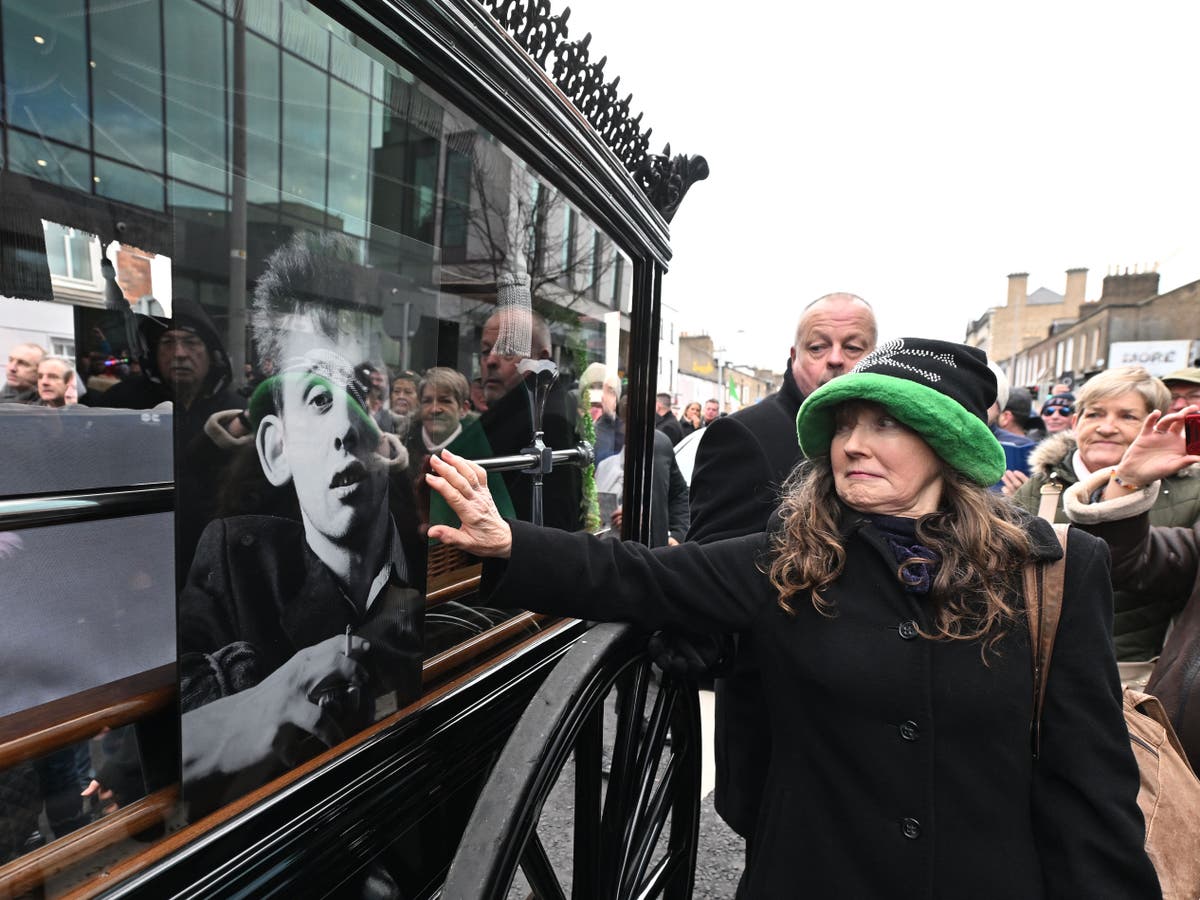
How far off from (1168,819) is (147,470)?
7.52 ft

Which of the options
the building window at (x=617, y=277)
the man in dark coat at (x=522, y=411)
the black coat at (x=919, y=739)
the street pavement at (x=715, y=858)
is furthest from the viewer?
the street pavement at (x=715, y=858)

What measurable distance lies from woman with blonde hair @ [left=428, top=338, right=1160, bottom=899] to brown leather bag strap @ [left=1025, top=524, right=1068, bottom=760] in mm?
17

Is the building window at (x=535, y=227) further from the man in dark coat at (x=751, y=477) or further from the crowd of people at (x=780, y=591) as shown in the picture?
the man in dark coat at (x=751, y=477)

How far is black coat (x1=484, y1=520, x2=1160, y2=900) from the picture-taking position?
48.7 inches

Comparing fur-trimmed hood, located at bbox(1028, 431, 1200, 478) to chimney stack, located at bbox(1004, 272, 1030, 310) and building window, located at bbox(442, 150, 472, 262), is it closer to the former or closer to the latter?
building window, located at bbox(442, 150, 472, 262)

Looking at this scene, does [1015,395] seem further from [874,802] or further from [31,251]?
[31,251]

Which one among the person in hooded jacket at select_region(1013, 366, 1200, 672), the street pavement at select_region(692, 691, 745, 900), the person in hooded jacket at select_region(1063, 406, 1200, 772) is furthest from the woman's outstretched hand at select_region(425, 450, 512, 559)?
the person in hooded jacket at select_region(1013, 366, 1200, 672)

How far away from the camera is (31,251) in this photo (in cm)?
101

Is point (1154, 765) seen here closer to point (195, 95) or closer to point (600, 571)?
point (600, 571)

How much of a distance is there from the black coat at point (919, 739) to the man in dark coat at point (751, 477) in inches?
11.3

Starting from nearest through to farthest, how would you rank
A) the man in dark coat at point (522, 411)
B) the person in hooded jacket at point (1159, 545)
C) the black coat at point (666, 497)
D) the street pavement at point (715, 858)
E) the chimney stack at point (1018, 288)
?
the man in dark coat at point (522, 411), the person in hooded jacket at point (1159, 545), the street pavement at point (715, 858), the black coat at point (666, 497), the chimney stack at point (1018, 288)

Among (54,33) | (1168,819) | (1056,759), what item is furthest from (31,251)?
(1168,819)

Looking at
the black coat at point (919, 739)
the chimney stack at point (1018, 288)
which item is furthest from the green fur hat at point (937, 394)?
the chimney stack at point (1018, 288)

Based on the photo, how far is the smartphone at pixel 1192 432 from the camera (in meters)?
2.04
